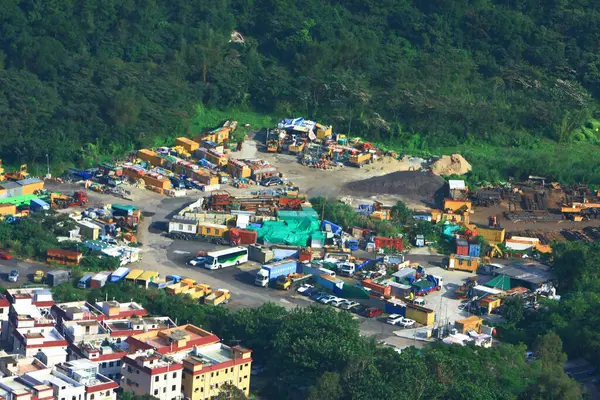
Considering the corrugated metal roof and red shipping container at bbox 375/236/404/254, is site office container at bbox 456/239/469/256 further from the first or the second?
the corrugated metal roof

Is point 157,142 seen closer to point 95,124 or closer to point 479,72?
point 95,124

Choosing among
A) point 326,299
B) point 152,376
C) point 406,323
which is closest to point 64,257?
Result: point 326,299

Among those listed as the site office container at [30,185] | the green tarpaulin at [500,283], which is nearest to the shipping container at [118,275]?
the site office container at [30,185]

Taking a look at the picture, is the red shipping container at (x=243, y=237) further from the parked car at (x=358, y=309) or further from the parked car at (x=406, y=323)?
the parked car at (x=406, y=323)

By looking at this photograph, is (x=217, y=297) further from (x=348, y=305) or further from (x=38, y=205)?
(x=38, y=205)

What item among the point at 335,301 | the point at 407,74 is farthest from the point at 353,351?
the point at 407,74

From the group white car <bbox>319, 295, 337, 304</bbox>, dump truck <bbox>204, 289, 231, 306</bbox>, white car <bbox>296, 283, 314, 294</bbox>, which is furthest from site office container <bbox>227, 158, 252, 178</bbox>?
white car <bbox>319, 295, 337, 304</bbox>
